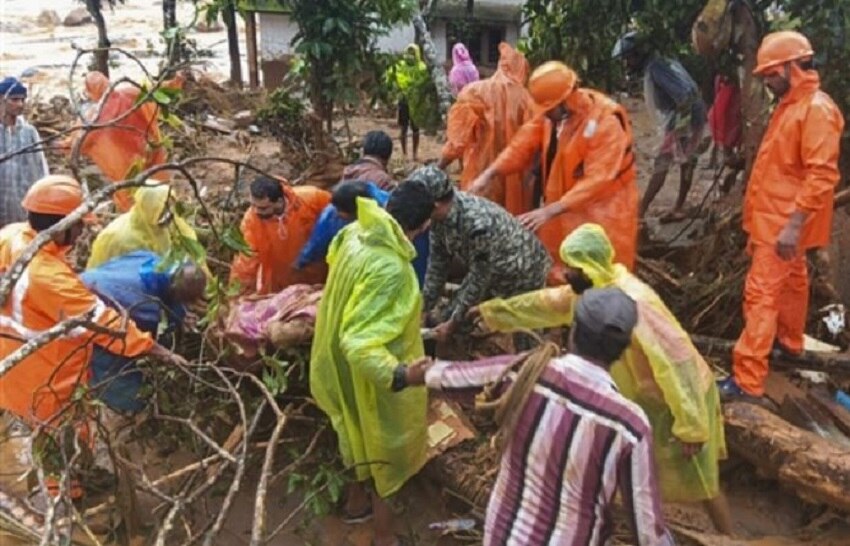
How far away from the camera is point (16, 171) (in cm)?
594

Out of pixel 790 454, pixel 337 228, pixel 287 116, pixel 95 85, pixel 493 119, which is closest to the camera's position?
pixel 790 454

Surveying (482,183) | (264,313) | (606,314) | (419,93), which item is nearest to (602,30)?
(482,183)

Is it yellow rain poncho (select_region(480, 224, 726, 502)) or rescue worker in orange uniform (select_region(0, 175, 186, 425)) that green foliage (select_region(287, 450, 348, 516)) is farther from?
yellow rain poncho (select_region(480, 224, 726, 502))

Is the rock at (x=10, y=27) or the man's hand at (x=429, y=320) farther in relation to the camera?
the rock at (x=10, y=27)

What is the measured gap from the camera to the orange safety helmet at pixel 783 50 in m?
4.24

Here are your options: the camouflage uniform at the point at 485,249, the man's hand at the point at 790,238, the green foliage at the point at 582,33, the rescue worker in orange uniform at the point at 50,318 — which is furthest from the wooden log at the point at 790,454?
the green foliage at the point at 582,33

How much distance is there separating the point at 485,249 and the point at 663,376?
1.08 m

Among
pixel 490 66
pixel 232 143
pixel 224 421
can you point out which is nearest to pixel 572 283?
pixel 224 421

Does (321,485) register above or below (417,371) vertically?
below

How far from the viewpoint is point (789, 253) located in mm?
4297

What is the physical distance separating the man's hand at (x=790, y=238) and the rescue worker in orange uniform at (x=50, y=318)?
108 inches

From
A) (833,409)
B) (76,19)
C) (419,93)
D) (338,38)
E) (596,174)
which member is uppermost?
(338,38)

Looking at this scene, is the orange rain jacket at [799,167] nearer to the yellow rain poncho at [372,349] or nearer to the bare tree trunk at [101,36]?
the yellow rain poncho at [372,349]

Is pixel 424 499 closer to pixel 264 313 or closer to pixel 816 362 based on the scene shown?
pixel 264 313
